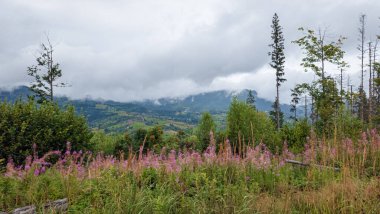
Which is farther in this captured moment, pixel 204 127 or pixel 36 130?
pixel 204 127

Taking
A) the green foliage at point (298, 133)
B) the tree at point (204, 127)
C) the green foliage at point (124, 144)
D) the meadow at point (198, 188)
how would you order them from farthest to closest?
the tree at point (204, 127), the green foliage at point (298, 133), the green foliage at point (124, 144), the meadow at point (198, 188)

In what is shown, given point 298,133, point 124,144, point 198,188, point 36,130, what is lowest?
point 124,144

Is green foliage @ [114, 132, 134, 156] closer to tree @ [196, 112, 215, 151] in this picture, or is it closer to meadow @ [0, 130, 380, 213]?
tree @ [196, 112, 215, 151]

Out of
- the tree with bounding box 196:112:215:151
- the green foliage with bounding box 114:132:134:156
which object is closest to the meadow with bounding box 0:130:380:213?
the green foliage with bounding box 114:132:134:156

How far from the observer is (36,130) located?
515 inches

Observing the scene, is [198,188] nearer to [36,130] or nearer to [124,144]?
[36,130]

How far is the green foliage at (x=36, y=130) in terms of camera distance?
12.5 m

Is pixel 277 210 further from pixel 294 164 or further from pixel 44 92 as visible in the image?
pixel 44 92

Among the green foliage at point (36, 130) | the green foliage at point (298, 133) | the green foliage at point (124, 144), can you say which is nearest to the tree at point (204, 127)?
the green foliage at point (124, 144)

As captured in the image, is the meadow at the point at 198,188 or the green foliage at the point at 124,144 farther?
the green foliage at the point at 124,144

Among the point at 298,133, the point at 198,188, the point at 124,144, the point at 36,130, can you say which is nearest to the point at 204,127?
the point at 124,144

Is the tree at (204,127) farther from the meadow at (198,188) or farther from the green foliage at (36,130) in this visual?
the meadow at (198,188)

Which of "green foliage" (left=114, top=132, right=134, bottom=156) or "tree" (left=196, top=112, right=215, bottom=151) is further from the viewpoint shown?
"tree" (left=196, top=112, right=215, bottom=151)

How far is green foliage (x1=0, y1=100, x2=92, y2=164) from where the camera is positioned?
1252cm
